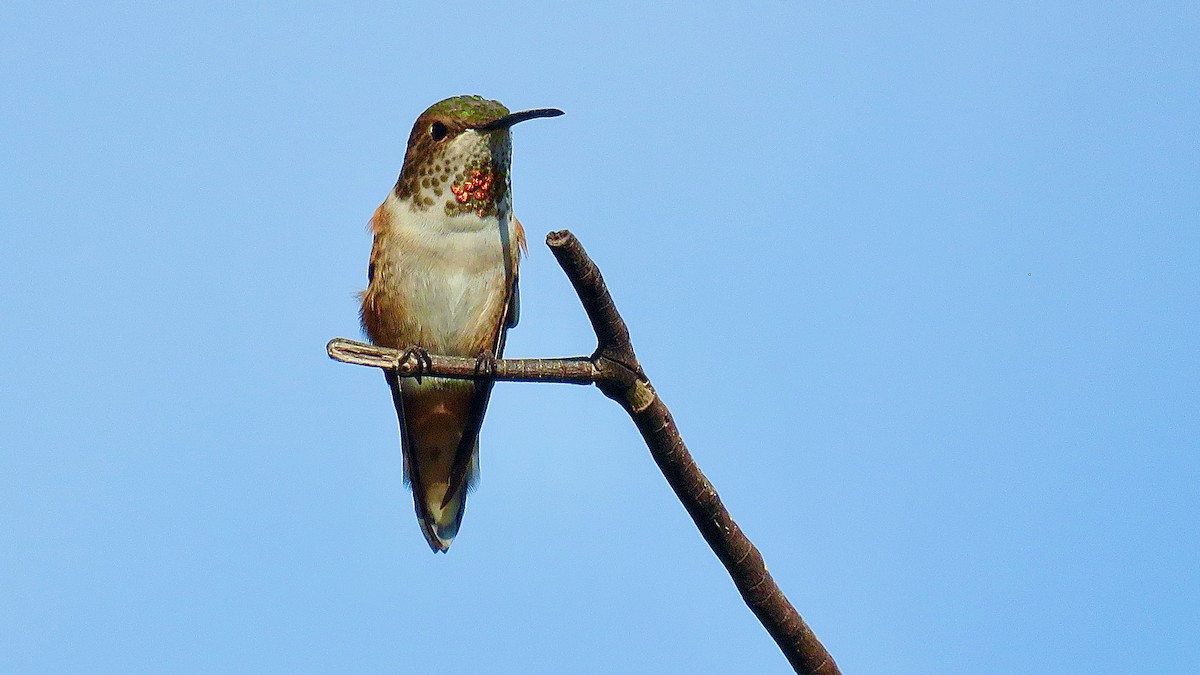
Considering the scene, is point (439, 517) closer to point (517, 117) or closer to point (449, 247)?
point (449, 247)

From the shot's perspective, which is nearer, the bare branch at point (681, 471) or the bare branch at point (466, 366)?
the bare branch at point (681, 471)

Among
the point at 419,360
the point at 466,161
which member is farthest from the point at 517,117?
the point at 419,360

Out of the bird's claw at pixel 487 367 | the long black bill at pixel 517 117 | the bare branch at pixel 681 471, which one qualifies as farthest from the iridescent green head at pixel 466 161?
the bare branch at pixel 681 471

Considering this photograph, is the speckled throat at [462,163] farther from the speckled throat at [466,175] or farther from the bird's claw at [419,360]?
the bird's claw at [419,360]

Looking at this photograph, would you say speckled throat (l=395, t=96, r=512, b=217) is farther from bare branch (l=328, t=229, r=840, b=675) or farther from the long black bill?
bare branch (l=328, t=229, r=840, b=675)

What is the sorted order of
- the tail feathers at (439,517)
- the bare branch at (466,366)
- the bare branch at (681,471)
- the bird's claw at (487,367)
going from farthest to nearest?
the tail feathers at (439,517) → the bird's claw at (487,367) → the bare branch at (466,366) → the bare branch at (681,471)

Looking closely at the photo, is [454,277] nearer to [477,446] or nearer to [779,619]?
[477,446]

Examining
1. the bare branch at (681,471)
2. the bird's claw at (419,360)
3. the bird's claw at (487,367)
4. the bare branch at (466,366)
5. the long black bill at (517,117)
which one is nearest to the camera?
the bare branch at (681,471)

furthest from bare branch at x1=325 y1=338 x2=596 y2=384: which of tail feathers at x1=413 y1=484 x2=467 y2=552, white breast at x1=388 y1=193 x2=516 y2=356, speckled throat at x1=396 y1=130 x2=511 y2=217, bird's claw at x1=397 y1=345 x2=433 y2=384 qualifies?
tail feathers at x1=413 y1=484 x2=467 y2=552
